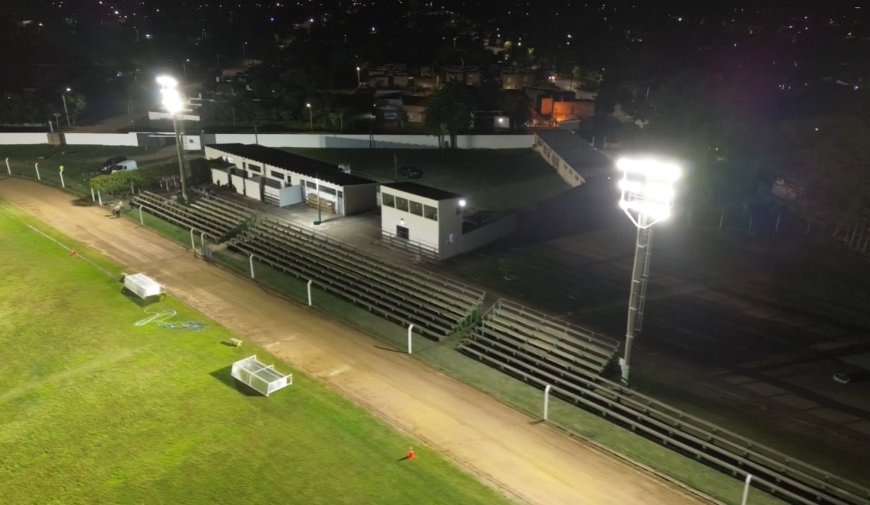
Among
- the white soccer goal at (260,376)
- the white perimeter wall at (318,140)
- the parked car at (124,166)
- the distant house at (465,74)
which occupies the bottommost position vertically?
the white soccer goal at (260,376)

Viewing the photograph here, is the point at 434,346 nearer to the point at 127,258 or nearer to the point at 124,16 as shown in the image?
the point at 127,258

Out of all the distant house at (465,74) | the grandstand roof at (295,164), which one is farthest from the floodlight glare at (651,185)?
the distant house at (465,74)

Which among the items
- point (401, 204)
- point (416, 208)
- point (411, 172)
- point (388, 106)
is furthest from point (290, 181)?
point (388, 106)

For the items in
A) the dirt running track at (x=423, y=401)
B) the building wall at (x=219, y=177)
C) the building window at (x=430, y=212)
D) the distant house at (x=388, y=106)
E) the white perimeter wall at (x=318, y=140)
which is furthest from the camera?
the distant house at (x=388, y=106)

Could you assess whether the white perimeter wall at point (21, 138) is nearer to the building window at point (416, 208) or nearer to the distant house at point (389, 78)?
the distant house at point (389, 78)

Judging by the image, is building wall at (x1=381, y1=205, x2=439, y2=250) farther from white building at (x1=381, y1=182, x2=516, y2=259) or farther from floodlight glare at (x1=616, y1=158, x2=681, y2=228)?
floodlight glare at (x1=616, y1=158, x2=681, y2=228)

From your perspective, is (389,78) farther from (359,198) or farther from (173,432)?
(173,432)
